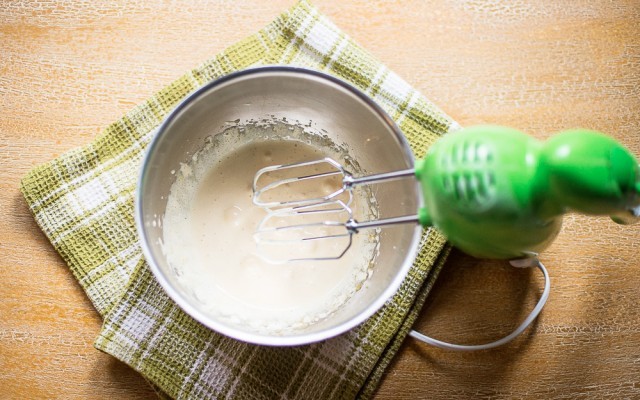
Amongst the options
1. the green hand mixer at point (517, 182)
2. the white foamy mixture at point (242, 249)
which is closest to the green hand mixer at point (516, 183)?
the green hand mixer at point (517, 182)

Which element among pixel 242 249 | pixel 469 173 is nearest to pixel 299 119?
pixel 242 249

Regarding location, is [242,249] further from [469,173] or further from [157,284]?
[469,173]

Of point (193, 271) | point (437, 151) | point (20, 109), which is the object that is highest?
point (437, 151)

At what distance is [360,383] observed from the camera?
2.16 ft

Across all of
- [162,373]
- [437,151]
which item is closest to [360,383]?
[162,373]

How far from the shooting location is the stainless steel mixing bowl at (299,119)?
0.54 metres

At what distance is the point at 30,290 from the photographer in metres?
0.69

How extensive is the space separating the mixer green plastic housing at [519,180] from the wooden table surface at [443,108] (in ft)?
0.86

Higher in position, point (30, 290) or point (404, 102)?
point (404, 102)

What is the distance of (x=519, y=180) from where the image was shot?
41cm

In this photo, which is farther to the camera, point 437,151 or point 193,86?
point 193,86

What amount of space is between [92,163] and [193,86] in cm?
16

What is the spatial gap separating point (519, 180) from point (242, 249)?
1.19 ft

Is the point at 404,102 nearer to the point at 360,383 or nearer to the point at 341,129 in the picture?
the point at 341,129
